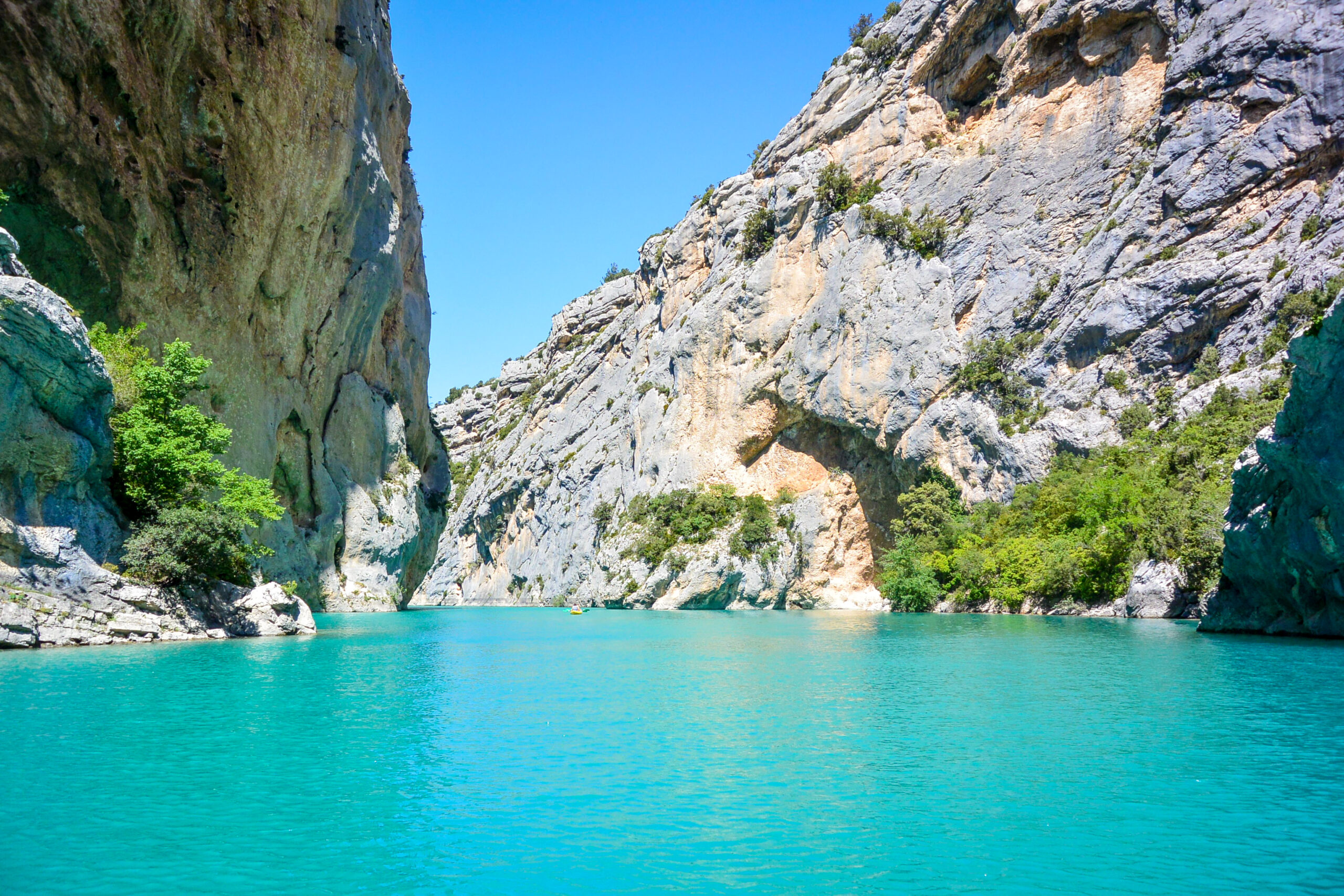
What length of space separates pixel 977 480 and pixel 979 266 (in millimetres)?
16037

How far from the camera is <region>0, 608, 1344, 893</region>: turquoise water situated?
25.0ft

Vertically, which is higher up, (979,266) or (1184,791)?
(979,266)

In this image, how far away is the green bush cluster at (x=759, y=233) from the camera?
251 ft

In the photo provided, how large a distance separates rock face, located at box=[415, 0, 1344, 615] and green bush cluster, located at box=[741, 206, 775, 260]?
222 mm

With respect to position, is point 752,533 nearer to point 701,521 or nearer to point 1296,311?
point 701,521

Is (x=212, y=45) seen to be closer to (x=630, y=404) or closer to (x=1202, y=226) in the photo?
(x=1202, y=226)

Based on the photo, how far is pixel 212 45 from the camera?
31656 millimetres

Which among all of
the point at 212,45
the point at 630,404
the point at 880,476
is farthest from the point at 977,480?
the point at 212,45

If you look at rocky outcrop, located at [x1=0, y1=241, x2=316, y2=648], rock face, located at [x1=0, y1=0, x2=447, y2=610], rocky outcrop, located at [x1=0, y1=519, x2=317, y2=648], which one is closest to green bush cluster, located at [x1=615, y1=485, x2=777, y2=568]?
rock face, located at [x1=0, y1=0, x2=447, y2=610]

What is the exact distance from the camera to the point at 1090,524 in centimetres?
4200

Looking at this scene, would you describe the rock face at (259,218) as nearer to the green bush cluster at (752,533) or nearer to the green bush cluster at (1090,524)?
the green bush cluster at (752,533)

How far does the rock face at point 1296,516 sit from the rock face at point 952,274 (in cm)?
784

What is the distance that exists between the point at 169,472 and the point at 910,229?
54520 millimetres

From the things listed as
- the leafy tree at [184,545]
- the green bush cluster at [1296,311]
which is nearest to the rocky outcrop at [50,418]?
the leafy tree at [184,545]
